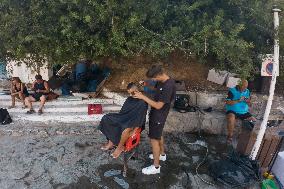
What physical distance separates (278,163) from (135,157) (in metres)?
3.00

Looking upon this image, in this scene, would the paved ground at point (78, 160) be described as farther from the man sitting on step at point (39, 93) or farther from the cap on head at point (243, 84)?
the cap on head at point (243, 84)

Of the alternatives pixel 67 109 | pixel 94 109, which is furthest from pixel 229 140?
pixel 67 109

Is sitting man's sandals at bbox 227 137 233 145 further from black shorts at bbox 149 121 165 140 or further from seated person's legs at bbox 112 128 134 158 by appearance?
seated person's legs at bbox 112 128 134 158

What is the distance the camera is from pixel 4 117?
8359mm

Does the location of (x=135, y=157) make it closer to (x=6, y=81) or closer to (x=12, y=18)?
(x=12, y=18)

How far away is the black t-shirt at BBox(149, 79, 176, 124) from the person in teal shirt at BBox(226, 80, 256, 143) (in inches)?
89.7

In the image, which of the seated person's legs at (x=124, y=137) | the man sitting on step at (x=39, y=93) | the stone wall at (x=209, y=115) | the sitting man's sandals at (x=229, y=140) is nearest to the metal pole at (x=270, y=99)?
the sitting man's sandals at (x=229, y=140)

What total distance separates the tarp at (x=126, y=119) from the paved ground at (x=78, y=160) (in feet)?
2.61

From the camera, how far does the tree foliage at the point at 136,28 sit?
7473mm

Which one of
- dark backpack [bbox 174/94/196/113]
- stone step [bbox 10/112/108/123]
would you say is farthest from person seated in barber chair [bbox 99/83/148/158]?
dark backpack [bbox 174/94/196/113]

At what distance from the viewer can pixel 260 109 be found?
9000mm

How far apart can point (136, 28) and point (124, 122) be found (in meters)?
2.30

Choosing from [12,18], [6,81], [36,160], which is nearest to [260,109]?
[36,160]

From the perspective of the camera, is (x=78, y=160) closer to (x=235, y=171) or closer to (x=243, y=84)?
(x=235, y=171)
